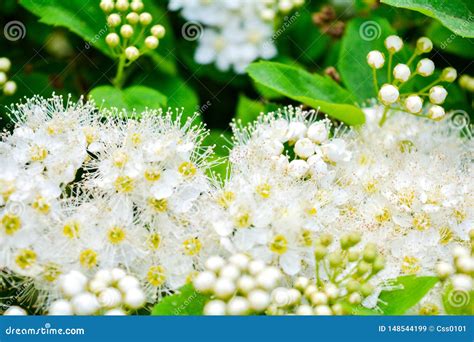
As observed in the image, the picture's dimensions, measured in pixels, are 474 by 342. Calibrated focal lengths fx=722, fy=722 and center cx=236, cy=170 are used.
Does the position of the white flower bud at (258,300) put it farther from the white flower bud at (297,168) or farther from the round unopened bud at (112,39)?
the round unopened bud at (112,39)

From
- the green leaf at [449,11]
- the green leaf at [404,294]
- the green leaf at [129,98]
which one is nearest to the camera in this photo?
the green leaf at [404,294]

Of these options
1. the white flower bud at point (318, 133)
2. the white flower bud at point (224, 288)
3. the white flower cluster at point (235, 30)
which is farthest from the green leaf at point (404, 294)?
the white flower cluster at point (235, 30)

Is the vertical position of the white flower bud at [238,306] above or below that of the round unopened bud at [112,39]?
below

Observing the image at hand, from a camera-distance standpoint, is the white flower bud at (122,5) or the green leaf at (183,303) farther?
the white flower bud at (122,5)

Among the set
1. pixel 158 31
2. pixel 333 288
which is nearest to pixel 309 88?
pixel 158 31

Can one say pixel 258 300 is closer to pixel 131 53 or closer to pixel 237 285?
pixel 237 285

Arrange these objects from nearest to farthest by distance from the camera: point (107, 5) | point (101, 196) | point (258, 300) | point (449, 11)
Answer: point (258, 300), point (101, 196), point (449, 11), point (107, 5)

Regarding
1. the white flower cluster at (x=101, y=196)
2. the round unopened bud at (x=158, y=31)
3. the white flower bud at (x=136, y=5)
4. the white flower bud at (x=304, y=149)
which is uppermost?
the white flower bud at (x=136, y=5)

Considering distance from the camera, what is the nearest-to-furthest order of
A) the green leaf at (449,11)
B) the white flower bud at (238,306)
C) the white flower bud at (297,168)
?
the white flower bud at (238,306) → the green leaf at (449,11) → the white flower bud at (297,168)
